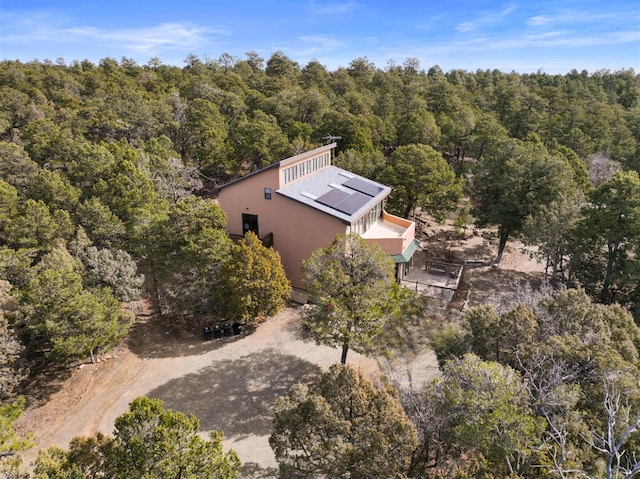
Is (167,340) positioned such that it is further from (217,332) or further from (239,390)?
(239,390)

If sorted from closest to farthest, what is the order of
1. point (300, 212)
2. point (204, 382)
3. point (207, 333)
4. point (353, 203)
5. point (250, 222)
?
point (204, 382) → point (207, 333) → point (300, 212) → point (353, 203) → point (250, 222)

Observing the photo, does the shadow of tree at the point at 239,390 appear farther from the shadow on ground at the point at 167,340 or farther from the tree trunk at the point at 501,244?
the tree trunk at the point at 501,244

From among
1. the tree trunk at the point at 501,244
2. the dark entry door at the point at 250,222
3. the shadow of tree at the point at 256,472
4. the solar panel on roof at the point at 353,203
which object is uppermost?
the solar panel on roof at the point at 353,203

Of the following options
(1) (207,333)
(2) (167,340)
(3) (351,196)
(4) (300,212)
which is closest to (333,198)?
(3) (351,196)

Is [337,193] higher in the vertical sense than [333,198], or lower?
higher

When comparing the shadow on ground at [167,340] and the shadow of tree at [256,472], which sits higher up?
the shadow on ground at [167,340]

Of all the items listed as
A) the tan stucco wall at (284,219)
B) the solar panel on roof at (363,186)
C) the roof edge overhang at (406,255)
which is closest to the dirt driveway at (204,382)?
the tan stucco wall at (284,219)

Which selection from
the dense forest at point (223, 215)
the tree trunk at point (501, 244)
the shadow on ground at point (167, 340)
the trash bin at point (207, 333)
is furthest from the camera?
the tree trunk at point (501, 244)
